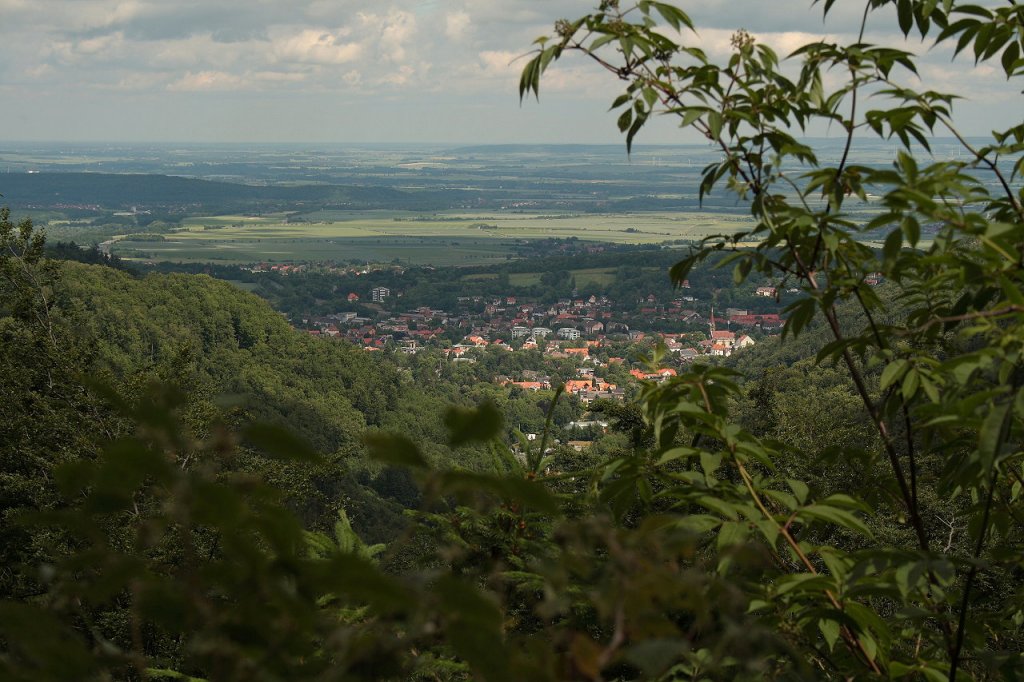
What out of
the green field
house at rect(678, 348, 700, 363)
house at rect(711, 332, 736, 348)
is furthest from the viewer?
the green field

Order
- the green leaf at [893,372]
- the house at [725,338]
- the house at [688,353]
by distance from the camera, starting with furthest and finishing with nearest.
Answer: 1. the house at [725,338]
2. the house at [688,353]
3. the green leaf at [893,372]

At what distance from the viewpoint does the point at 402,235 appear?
17162 cm

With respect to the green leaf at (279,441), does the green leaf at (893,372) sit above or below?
below

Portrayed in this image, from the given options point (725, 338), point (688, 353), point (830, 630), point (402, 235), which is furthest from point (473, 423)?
point (402, 235)

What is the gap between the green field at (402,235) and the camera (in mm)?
141875

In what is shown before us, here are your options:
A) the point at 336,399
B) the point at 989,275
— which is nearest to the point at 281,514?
the point at 989,275

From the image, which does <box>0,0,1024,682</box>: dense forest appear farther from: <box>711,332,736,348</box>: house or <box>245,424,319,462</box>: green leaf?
<box>711,332,736,348</box>: house

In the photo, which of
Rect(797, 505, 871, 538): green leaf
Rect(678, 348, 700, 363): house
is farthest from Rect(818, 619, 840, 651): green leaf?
Rect(678, 348, 700, 363): house

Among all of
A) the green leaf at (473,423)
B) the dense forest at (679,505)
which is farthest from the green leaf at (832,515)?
the green leaf at (473,423)

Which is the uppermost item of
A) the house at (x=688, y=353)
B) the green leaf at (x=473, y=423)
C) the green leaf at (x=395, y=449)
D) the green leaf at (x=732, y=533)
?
the green leaf at (x=473, y=423)

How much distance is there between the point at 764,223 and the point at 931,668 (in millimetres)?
1000

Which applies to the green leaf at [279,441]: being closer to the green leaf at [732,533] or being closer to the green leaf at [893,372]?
the green leaf at [732,533]

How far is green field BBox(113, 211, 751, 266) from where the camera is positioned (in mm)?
141875

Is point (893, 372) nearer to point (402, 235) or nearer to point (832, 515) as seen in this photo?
point (832, 515)
